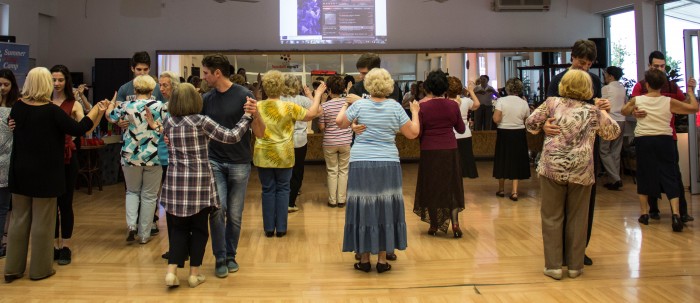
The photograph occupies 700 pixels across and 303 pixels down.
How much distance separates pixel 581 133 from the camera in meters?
3.87

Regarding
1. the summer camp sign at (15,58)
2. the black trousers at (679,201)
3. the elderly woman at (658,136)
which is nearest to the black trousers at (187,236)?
the elderly woman at (658,136)

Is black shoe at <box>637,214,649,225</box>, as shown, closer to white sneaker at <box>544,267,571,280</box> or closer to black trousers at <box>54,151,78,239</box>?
white sneaker at <box>544,267,571,280</box>

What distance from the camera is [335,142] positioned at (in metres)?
6.78

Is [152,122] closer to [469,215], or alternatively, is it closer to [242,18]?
[469,215]

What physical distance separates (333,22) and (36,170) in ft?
27.2

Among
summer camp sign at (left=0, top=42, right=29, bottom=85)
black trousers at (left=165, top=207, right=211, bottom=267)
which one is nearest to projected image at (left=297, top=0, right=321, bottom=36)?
summer camp sign at (left=0, top=42, right=29, bottom=85)

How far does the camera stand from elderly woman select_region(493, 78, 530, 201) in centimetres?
725

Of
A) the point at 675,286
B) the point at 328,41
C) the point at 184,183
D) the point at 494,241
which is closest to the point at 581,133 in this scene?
the point at 675,286

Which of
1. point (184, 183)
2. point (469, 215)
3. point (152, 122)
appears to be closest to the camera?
point (184, 183)

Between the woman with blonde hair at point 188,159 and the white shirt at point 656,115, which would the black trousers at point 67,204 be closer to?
the woman with blonde hair at point 188,159

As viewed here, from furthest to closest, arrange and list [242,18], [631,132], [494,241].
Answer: [242,18], [631,132], [494,241]

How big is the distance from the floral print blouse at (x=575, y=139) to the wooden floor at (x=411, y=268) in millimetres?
704

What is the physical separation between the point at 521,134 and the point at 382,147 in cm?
366

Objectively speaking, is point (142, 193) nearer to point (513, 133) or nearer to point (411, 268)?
point (411, 268)
